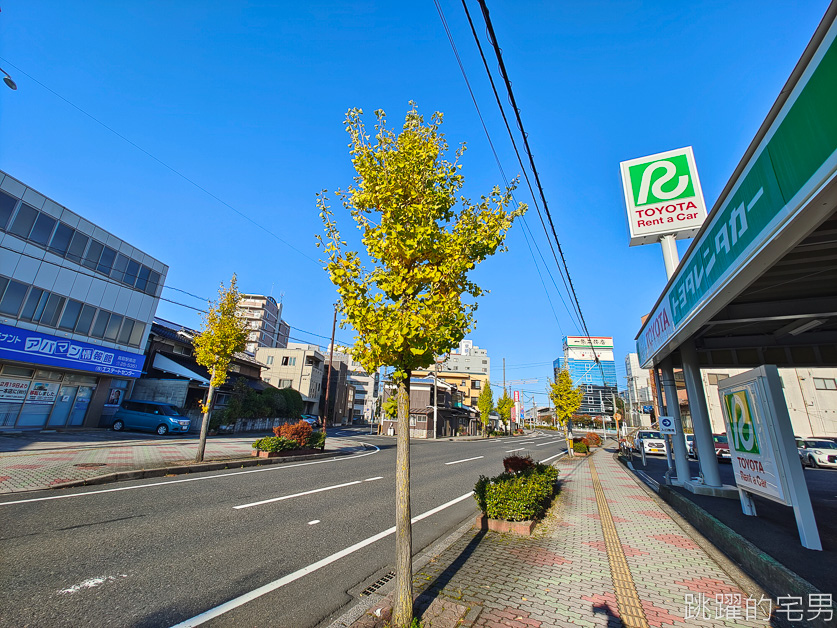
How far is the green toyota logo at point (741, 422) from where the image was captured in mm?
5988

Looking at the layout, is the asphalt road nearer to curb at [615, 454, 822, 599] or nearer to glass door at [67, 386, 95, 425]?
curb at [615, 454, 822, 599]

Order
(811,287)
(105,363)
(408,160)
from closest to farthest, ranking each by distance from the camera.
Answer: (408,160), (811,287), (105,363)

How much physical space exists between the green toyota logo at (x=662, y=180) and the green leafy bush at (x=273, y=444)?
1590cm

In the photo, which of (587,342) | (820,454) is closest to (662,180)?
(820,454)

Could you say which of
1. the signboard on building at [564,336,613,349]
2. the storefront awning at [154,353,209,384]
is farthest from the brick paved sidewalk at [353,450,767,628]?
the signboard on building at [564,336,613,349]

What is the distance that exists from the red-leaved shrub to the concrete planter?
11734 millimetres

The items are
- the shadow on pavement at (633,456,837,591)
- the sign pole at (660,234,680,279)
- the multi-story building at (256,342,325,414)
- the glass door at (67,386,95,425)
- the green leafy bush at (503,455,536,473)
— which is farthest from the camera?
the multi-story building at (256,342,325,414)

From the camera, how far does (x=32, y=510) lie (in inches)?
252

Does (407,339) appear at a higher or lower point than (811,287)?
lower

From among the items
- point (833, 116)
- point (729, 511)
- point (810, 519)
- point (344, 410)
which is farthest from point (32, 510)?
point (344, 410)

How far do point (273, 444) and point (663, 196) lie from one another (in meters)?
16.5

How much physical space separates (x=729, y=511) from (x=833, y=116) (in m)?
7.78

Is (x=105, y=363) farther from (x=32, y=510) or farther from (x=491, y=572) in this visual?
(x=491, y=572)

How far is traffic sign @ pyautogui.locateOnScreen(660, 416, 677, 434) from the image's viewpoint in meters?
10.8
